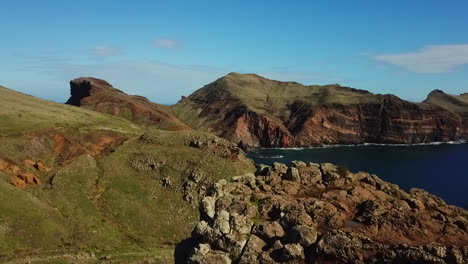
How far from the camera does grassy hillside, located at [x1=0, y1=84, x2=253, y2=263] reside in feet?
220

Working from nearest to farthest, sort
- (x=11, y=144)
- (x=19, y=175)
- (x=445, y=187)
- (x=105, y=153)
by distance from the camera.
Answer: (x=19, y=175)
(x=11, y=144)
(x=105, y=153)
(x=445, y=187)

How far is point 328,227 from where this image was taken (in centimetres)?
3238

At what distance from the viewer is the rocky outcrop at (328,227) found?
2884cm

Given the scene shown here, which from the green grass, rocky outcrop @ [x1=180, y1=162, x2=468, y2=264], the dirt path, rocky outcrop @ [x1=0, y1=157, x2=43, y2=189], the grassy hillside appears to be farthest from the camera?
the green grass

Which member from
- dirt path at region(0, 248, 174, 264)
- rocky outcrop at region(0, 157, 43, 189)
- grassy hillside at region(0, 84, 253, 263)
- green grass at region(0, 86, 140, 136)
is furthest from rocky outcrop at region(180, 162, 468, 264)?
green grass at region(0, 86, 140, 136)

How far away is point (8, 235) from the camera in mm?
65250

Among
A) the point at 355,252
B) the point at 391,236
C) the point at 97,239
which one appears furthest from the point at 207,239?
the point at 97,239

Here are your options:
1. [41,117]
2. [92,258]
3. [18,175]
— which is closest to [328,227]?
[92,258]

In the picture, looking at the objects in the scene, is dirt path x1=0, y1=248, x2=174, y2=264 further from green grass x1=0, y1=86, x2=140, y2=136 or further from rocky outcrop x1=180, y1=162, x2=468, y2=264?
green grass x1=0, y1=86, x2=140, y2=136

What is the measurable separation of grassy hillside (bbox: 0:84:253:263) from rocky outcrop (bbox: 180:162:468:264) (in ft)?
104

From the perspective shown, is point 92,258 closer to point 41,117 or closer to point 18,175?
point 18,175

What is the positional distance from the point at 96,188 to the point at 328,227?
64.0 meters

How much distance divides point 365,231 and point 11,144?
86342mm

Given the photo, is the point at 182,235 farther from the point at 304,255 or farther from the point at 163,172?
the point at 304,255
